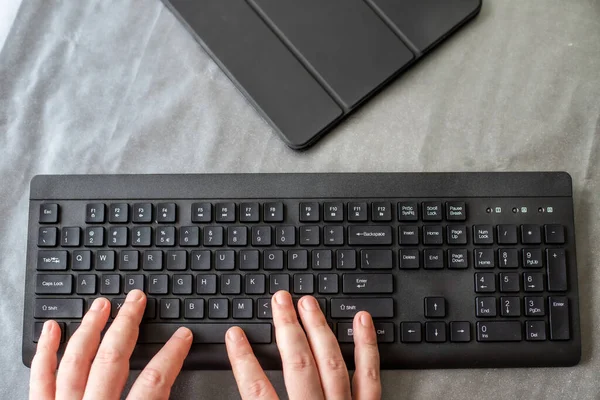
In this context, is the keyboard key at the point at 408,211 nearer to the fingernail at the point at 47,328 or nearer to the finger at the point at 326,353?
the finger at the point at 326,353

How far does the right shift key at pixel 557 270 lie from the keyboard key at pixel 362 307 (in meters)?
0.18

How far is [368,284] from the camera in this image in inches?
25.1

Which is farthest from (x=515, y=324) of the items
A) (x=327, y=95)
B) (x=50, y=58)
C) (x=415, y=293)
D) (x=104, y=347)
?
(x=50, y=58)

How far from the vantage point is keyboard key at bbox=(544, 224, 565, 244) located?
64cm

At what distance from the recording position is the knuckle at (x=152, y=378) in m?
0.61

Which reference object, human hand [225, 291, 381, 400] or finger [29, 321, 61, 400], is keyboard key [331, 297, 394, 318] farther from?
finger [29, 321, 61, 400]

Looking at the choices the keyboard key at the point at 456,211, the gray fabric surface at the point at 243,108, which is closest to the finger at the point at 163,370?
A: the gray fabric surface at the point at 243,108

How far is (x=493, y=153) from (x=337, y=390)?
1.10ft

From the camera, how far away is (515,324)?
2.07 feet

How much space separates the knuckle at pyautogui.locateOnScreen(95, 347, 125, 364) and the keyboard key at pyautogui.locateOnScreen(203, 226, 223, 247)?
0.15 m

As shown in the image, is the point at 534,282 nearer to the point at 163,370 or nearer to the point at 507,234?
the point at 507,234

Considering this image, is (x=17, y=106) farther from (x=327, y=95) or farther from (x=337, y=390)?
(x=337, y=390)

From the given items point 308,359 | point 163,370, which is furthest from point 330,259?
point 163,370

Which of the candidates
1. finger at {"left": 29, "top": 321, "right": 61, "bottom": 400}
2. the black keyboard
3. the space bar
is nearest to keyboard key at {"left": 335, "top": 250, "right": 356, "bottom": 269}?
the black keyboard
